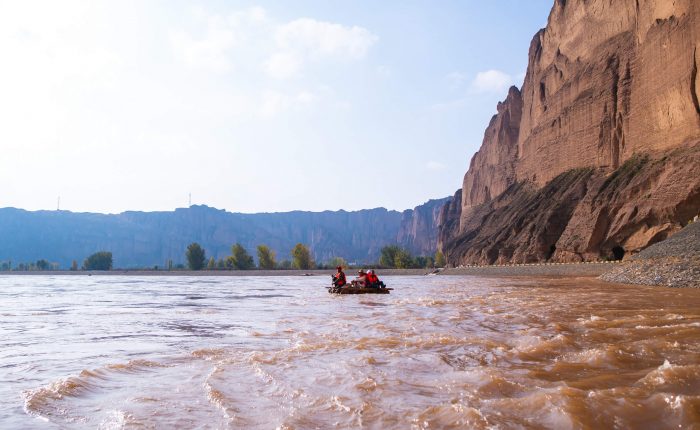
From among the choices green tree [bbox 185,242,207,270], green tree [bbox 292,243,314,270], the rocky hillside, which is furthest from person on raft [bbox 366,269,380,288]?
green tree [bbox 185,242,207,270]

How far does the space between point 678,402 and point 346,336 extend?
8.22m

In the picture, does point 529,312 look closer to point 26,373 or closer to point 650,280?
point 26,373

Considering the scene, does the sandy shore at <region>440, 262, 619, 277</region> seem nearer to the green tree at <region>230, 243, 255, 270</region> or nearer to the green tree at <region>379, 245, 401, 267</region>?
the green tree at <region>379, 245, 401, 267</region>

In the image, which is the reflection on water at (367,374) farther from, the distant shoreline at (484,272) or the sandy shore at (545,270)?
the distant shoreline at (484,272)

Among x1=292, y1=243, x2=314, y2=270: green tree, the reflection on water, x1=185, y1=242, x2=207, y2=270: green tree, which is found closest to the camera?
the reflection on water

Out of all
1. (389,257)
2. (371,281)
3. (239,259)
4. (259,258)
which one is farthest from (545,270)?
(239,259)

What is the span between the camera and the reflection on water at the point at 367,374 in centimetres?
601

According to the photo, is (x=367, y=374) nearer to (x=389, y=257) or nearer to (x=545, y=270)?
(x=545, y=270)

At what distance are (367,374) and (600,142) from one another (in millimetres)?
81122

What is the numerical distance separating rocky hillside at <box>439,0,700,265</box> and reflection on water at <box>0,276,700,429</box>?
50607mm

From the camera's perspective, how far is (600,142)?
265ft

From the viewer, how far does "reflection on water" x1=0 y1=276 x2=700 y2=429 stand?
6012 millimetres

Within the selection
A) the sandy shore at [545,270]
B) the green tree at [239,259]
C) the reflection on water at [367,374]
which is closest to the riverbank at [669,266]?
the sandy shore at [545,270]

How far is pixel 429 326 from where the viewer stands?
14.8 metres
